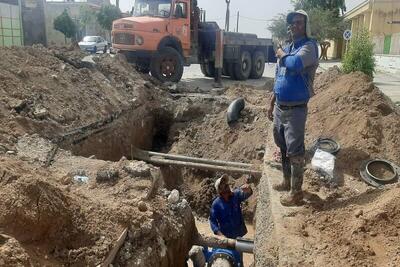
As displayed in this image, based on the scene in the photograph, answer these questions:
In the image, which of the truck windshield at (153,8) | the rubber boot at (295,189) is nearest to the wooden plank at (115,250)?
the rubber boot at (295,189)

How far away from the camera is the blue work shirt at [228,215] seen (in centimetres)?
531

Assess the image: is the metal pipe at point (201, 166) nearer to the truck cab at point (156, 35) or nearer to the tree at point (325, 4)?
the truck cab at point (156, 35)

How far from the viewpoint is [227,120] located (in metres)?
9.43

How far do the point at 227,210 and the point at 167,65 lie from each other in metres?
9.02

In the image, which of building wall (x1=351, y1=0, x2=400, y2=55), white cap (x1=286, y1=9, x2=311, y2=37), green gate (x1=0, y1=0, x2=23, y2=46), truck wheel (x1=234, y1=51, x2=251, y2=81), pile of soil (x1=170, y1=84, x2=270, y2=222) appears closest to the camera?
white cap (x1=286, y1=9, x2=311, y2=37)

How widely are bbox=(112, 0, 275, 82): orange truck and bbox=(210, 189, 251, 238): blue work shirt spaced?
337 inches

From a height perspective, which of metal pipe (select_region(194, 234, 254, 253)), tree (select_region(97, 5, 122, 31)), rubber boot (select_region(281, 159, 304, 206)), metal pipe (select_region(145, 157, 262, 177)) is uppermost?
tree (select_region(97, 5, 122, 31))

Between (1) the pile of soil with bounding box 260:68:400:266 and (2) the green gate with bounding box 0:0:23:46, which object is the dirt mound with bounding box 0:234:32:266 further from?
(2) the green gate with bounding box 0:0:23:46

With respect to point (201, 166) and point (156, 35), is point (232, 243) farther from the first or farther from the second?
point (156, 35)

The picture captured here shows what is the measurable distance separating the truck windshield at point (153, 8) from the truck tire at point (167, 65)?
122cm

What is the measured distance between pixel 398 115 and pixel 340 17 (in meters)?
34.5

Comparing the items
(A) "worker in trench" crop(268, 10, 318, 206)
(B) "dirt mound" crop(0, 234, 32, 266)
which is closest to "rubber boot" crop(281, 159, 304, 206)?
(A) "worker in trench" crop(268, 10, 318, 206)

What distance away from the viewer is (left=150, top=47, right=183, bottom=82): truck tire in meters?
13.2

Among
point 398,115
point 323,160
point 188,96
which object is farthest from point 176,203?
point 188,96
